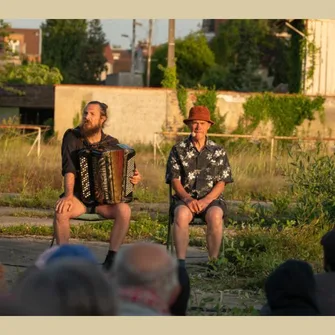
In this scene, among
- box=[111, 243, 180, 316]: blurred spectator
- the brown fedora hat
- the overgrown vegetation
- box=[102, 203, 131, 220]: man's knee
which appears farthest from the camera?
the overgrown vegetation

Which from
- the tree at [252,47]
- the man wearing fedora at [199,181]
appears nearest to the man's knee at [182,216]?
the man wearing fedora at [199,181]

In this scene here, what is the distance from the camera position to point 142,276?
3.81 metres

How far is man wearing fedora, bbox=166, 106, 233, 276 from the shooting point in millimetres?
8406

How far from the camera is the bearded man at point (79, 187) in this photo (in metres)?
8.41

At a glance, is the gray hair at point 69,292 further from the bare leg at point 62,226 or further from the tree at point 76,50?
the tree at point 76,50

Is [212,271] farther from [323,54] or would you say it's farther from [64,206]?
[323,54]

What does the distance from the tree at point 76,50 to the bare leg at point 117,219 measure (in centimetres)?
6016

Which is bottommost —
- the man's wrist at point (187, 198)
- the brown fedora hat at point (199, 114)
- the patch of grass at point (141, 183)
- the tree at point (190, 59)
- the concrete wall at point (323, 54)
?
the patch of grass at point (141, 183)

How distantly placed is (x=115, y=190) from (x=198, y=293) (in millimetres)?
1569

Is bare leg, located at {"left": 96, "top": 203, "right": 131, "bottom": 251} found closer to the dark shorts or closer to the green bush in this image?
the dark shorts

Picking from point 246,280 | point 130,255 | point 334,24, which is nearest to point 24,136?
point 334,24

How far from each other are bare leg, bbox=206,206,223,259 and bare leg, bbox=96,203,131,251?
718 mm

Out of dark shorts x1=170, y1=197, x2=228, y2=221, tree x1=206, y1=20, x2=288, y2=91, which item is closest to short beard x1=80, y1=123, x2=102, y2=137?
dark shorts x1=170, y1=197, x2=228, y2=221

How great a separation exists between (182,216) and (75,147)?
117cm
